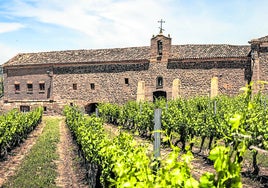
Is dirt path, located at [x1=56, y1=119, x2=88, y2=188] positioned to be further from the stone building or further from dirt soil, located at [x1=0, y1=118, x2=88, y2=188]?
the stone building

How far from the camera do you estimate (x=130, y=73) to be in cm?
2631

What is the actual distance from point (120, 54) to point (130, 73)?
2346mm

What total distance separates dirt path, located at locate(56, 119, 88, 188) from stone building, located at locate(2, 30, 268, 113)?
12609 millimetres

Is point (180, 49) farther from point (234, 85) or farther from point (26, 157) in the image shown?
point (26, 157)

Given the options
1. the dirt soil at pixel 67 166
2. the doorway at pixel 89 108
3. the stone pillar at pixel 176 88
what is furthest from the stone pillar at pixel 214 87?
the dirt soil at pixel 67 166

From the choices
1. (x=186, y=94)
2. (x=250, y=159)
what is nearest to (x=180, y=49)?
(x=186, y=94)

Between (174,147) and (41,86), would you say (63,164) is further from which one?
(41,86)

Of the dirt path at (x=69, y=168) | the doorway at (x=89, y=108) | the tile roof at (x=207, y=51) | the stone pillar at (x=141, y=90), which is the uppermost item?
the tile roof at (x=207, y=51)

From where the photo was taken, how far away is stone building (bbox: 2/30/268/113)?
77.0 ft

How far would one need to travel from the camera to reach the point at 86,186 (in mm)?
8242

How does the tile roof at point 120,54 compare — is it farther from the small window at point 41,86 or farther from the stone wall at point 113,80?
the small window at point 41,86

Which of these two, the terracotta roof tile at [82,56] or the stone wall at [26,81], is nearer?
the terracotta roof tile at [82,56]

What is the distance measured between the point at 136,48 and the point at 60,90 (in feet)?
25.0

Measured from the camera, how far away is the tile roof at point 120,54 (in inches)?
955
